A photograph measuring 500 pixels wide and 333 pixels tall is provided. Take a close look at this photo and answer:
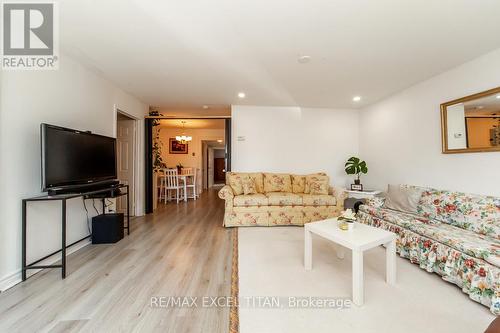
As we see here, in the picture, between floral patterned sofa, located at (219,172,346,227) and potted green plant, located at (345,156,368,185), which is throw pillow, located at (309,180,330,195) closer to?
floral patterned sofa, located at (219,172,346,227)

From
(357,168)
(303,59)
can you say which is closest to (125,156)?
(303,59)

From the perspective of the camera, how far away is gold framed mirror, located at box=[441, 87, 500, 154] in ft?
7.61

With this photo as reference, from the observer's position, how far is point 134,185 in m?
4.20

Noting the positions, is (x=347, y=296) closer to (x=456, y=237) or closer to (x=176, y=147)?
(x=456, y=237)

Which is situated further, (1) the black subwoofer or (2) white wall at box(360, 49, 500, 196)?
(1) the black subwoofer

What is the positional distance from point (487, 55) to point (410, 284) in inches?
108

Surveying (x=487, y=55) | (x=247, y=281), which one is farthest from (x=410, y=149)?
(x=247, y=281)

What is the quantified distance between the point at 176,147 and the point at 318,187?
5.64 metres

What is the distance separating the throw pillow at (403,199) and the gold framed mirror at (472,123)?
69 centimetres

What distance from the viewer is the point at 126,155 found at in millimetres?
4258

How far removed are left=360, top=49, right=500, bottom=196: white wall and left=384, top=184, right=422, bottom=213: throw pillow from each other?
0.39 metres

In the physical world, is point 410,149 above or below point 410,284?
above

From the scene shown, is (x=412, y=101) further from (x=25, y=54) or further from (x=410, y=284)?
(x=25, y=54)
